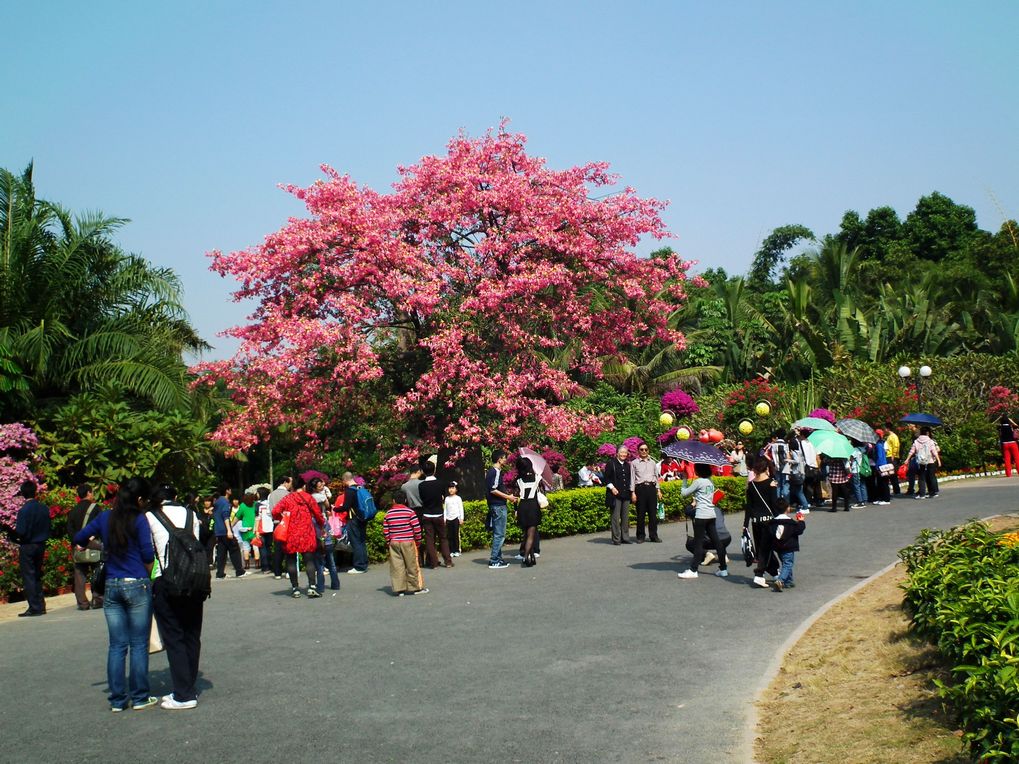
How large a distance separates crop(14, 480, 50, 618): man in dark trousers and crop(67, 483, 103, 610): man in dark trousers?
0.42 metres

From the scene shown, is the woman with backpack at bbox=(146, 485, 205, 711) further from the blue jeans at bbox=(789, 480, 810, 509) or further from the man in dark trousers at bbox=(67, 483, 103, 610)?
the blue jeans at bbox=(789, 480, 810, 509)

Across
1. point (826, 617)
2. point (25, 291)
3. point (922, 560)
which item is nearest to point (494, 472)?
point (826, 617)

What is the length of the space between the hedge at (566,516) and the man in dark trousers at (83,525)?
4.88m

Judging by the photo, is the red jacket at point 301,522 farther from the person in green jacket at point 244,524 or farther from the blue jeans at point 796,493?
the blue jeans at point 796,493

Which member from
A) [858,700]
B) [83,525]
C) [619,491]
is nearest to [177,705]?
[858,700]

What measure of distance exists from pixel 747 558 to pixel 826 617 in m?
2.68

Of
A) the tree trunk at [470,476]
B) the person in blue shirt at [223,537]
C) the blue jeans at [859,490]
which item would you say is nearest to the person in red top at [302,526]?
the person in blue shirt at [223,537]

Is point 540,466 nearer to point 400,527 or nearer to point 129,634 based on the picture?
point 400,527

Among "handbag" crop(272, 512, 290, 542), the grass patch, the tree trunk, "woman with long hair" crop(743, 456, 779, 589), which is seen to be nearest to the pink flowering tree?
the tree trunk

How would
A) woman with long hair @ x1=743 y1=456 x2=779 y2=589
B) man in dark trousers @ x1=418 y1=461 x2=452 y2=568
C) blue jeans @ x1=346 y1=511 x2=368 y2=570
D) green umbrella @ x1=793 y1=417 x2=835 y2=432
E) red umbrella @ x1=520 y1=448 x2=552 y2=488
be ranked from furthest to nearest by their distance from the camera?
green umbrella @ x1=793 y1=417 x2=835 y2=432 → blue jeans @ x1=346 y1=511 x2=368 y2=570 → man in dark trousers @ x1=418 y1=461 x2=452 y2=568 → red umbrella @ x1=520 y1=448 x2=552 y2=488 → woman with long hair @ x1=743 y1=456 x2=779 y2=589

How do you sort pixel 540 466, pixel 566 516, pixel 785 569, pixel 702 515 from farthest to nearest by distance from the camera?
pixel 566 516, pixel 540 466, pixel 702 515, pixel 785 569

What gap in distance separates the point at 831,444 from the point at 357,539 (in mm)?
9032

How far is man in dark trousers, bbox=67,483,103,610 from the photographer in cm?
1425

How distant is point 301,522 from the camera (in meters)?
14.3
